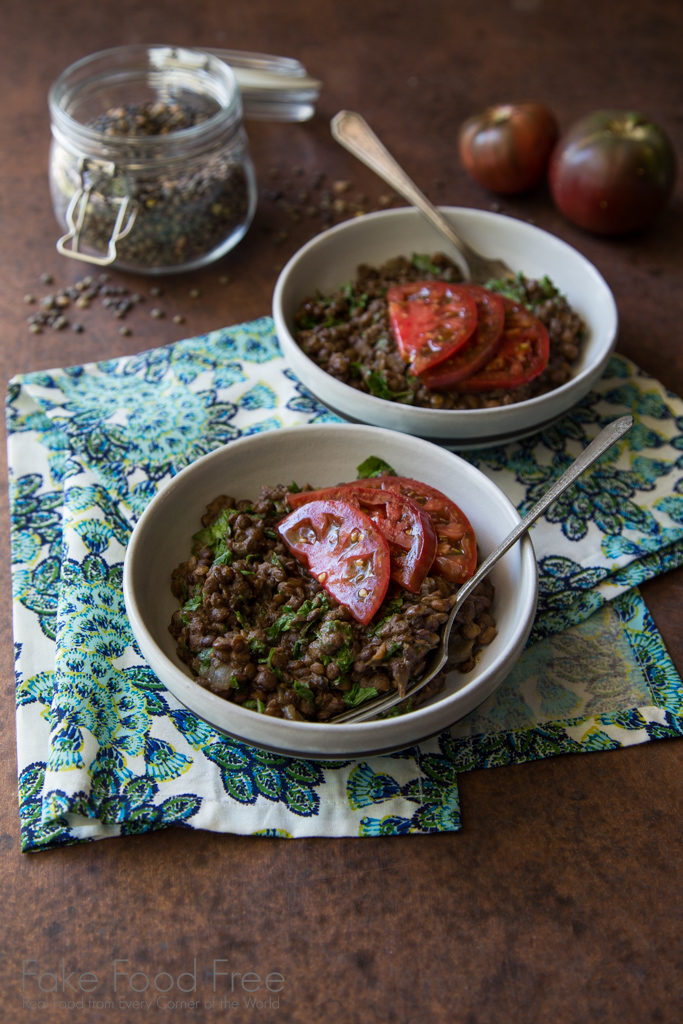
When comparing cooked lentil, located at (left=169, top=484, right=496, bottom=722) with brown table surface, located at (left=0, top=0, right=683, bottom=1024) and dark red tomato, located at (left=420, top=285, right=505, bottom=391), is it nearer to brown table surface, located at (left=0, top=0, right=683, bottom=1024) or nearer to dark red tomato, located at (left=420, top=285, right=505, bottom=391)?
brown table surface, located at (left=0, top=0, right=683, bottom=1024)

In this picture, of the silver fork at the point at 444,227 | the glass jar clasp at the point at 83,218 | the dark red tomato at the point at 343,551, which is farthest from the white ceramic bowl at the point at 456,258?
the glass jar clasp at the point at 83,218

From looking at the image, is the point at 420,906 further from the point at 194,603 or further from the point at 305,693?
the point at 194,603

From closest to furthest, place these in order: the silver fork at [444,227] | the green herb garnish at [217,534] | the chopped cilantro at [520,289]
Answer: the green herb garnish at [217,534], the chopped cilantro at [520,289], the silver fork at [444,227]

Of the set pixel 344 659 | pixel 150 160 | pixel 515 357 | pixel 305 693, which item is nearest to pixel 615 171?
pixel 515 357

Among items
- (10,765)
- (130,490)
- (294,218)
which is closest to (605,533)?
(130,490)

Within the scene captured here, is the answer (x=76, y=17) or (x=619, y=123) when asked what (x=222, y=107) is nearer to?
(x=619, y=123)

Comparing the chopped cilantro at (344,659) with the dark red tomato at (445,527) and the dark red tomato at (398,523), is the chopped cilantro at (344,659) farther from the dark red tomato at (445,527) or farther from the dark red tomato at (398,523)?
the dark red tomato at (445,527)
